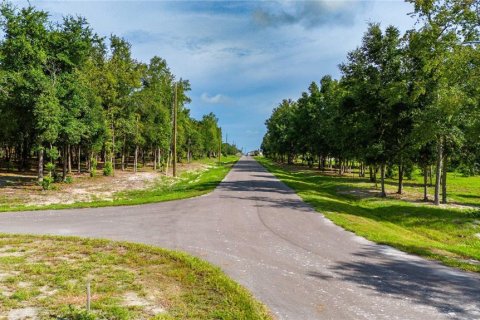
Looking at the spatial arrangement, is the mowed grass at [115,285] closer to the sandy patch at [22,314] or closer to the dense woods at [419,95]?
the sandy patch at [22,314]

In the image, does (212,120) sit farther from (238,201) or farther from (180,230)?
(180,230)

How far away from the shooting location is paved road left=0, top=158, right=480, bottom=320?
7367 millimetres

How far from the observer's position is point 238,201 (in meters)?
21.8

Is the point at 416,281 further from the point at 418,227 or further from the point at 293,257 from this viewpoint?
the point at 418,227

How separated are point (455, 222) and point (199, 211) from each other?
526 inches

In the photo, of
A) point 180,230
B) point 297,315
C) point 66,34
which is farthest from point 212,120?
point 297,315

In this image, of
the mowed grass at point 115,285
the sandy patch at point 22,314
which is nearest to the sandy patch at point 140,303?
the mowed grass at point 115,285

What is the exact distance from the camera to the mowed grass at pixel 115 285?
681 cm

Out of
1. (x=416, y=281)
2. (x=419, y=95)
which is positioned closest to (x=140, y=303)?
(x=416, y=281)

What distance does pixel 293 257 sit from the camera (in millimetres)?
10641

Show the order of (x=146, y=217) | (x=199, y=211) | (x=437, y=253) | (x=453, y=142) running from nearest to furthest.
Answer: (x=437, y=253) → (x=146, y=217) → (x=199, y=211) → (x=453, y=142)

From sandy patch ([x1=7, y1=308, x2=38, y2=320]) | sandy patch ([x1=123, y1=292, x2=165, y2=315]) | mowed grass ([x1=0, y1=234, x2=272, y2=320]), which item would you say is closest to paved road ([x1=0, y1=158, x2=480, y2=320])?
mowed grass ([x1=0, y1=234, x2=272, y2=320])

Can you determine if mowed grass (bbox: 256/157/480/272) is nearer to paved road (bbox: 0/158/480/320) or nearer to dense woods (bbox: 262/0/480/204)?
paved road (bbox: 0/158/480/320)

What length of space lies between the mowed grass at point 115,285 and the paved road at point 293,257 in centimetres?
78
